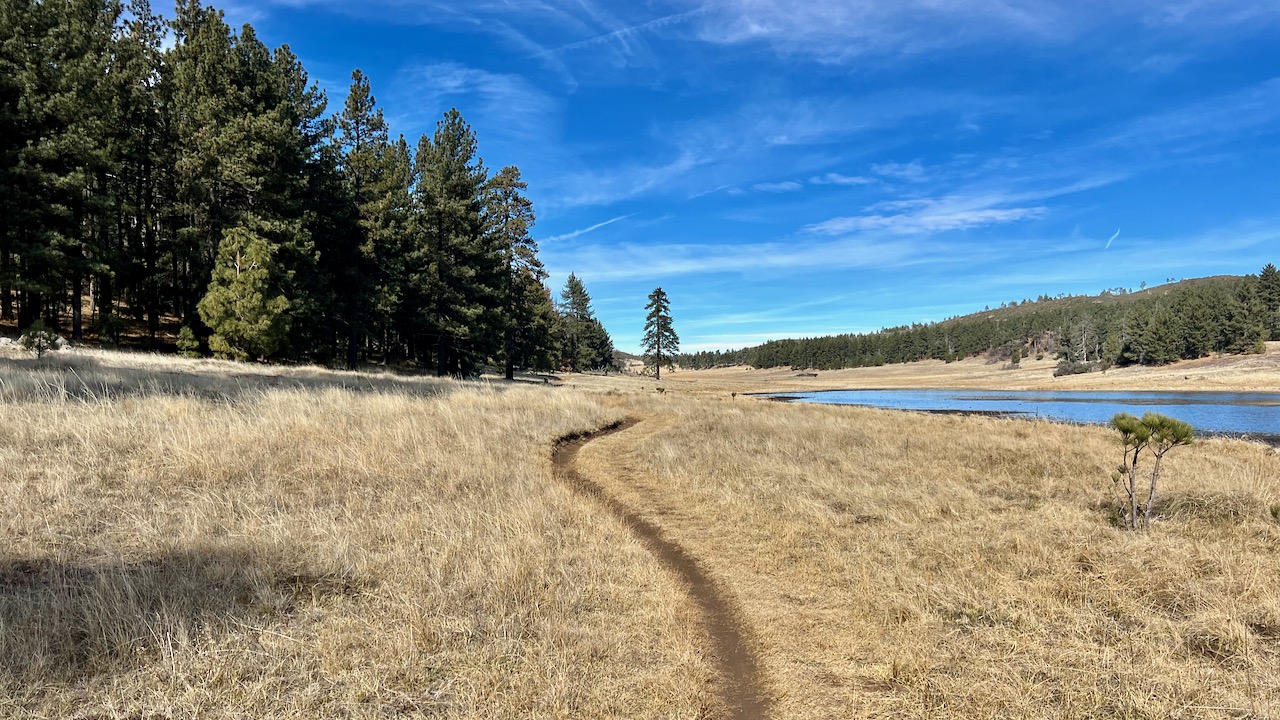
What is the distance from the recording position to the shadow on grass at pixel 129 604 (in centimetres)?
347

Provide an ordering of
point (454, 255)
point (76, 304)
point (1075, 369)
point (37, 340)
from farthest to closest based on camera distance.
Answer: point (1075, 369) < point (454, 255) < point (76, 304) < point (37, 340)

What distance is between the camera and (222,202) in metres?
29.5

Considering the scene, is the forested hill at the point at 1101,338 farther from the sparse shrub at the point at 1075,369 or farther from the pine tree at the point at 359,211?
the pine tree at the point at 359,211

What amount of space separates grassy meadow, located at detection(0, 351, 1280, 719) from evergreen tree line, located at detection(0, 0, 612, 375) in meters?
19.5

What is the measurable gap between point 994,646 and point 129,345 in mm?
43095

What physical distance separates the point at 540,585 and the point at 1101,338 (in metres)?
160

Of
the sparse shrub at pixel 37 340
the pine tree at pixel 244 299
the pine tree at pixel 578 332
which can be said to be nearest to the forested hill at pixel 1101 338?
the pine tree at pixel 578 332

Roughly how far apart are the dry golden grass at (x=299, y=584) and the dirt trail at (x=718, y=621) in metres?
Answer: 0.24

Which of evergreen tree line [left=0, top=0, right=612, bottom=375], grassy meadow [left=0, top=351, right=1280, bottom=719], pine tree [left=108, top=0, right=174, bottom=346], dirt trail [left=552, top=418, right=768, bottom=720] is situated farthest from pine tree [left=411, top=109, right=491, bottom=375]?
→ dirt trail [left=552, top=418, right=768, bottom=720]

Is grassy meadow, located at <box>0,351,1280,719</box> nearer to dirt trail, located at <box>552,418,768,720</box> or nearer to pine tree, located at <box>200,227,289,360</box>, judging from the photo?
dirt trail, located at <box>552,418,768,720</box>

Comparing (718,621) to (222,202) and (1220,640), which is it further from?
(222,202)

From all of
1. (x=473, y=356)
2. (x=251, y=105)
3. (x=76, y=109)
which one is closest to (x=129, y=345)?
(x=76, y=109)

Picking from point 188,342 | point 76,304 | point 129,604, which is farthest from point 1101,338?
point 76,304

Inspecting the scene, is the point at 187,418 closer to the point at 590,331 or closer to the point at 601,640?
the point at 601,640
